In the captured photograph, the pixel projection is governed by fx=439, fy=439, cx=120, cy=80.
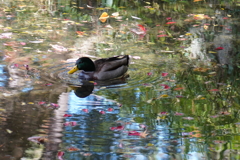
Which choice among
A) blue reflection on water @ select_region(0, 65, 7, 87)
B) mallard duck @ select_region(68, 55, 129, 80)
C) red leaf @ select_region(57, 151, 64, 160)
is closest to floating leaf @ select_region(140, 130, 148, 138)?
red leaf @ select_region(57, 151, 64, 160)

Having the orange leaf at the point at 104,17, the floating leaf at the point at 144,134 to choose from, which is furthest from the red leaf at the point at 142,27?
the floating leaf at the point at 144,134

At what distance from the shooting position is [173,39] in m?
8.32

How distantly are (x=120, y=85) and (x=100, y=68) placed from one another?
462mm

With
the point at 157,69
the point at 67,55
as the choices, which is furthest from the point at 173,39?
the point at 67,55

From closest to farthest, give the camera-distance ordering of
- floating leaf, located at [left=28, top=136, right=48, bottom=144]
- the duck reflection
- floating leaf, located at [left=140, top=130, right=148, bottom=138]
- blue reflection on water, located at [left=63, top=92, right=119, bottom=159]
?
blue reflection on water, located at [left=63, top=92, right=119, bottom=159], floating leaf, located at [left=28, top=136, right=48, bottom=144], floating leaf, located at [left=140, top=130, right=148, bottom=138], the duck reflection

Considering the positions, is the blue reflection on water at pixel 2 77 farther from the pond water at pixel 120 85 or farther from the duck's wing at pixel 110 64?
the duck's wing at pixel 110 64

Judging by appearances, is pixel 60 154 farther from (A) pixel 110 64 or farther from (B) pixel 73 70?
(A) pixel 110 64

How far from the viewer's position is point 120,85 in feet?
20.5

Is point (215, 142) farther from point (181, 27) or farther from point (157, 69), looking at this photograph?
point (181, 27)

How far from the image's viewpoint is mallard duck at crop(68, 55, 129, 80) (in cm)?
644

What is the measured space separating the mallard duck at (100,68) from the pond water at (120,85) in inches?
5.2

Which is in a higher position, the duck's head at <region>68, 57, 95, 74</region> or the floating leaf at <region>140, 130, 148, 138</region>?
the duck's head at <region>68, 57, 95, 74</region>

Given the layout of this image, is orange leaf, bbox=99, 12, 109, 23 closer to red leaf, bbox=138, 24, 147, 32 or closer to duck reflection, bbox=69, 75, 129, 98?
red leaf, bbox=138, 24, 147, 32

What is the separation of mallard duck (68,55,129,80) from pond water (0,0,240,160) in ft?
0.43
